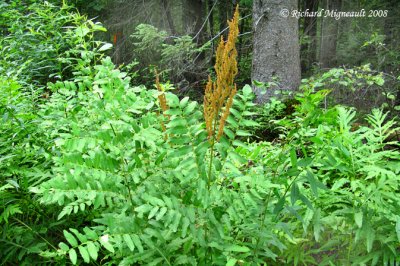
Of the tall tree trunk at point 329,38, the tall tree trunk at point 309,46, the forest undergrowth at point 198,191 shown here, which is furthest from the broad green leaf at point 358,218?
the tall tree trunk at point 309,46

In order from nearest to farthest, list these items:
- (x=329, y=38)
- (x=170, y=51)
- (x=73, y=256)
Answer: (x=73, y=256), (x=170, y=51), (x=329, y=38)

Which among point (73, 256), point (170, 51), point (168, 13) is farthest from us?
point (168, 13)

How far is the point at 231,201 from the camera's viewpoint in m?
1.88

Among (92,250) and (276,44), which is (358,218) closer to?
(92,250)

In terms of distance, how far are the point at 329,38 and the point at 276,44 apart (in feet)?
23.5

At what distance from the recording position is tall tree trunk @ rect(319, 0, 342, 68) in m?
12.3

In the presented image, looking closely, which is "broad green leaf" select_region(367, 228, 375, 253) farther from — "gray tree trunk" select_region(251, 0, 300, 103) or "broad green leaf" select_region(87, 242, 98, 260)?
"gray tree trunk" select_region(251, 0, 300, 103)

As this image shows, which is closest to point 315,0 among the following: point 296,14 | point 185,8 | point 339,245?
point 185,8

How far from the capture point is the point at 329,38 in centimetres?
1243

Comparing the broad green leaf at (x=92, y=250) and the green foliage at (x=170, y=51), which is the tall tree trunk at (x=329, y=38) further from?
the broad green leaf at (x=92, y=250)

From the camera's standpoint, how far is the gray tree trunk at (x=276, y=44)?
19.9ft

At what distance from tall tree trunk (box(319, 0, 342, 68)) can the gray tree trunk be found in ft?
21.6

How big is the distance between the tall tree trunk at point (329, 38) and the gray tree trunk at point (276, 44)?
659 cm

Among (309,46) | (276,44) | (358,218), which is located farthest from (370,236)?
(309,46)
